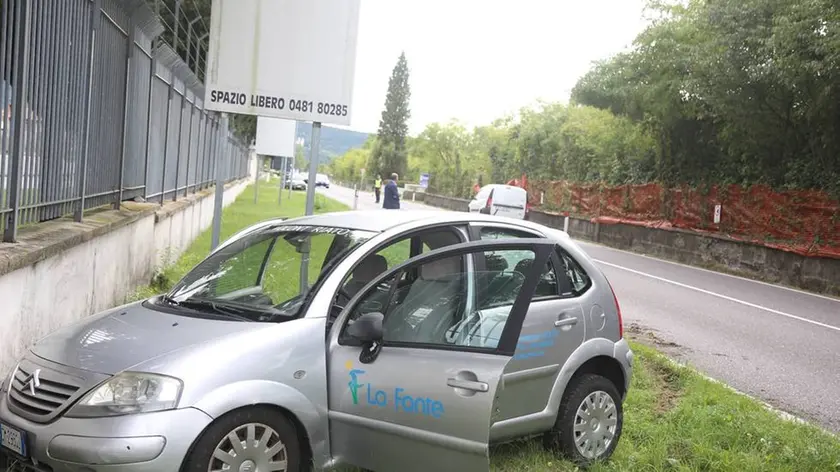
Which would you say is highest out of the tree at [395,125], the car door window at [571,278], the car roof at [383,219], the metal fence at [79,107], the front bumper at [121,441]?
the tree at [395,125]

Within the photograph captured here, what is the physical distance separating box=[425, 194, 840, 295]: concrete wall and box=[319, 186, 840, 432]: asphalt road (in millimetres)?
978

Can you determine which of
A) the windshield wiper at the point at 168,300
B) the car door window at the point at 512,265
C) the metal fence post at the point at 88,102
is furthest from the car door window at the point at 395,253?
the metal fence post at the point at 88,102

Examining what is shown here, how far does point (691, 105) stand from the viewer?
827 inches

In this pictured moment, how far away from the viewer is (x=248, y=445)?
329cm

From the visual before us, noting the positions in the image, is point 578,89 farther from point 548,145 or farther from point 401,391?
point 401,391

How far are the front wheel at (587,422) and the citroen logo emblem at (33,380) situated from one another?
114 inches

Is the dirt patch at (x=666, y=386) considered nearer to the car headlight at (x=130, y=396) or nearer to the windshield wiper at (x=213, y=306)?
the windshield wiper at (x=213, y=306)

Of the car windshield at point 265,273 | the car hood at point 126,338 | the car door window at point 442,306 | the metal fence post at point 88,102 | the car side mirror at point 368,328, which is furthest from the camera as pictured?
the metal fence post at point 88,102

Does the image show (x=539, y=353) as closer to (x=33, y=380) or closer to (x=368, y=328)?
(x=368, y=328)

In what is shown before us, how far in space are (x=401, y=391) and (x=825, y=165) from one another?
58.9ft

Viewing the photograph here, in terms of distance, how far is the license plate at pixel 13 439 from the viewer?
3.24m

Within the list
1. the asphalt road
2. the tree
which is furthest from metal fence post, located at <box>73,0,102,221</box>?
the tree

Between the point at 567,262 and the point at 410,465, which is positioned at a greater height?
the point at 567,262

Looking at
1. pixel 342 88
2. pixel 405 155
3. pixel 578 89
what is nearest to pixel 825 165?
pixel 578 89
